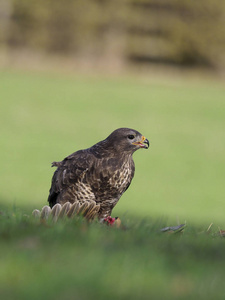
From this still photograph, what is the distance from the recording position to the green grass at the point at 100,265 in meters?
3.20

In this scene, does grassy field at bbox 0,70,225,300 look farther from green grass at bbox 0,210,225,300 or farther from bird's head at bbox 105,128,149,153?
bird's head at bbox 105,128,149,153

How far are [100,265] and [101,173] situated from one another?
7.51 feet

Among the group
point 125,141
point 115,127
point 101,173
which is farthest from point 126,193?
point 101,173

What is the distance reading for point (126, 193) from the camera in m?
16.5

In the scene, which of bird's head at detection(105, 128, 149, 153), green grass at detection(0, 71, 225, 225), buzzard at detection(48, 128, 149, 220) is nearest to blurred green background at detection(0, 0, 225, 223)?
green grass at detection(0, 71, 225, 225)

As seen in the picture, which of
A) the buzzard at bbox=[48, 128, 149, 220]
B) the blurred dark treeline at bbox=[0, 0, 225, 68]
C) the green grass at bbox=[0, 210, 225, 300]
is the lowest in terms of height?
the green grass at bbox=[0, 210, 225, 300]

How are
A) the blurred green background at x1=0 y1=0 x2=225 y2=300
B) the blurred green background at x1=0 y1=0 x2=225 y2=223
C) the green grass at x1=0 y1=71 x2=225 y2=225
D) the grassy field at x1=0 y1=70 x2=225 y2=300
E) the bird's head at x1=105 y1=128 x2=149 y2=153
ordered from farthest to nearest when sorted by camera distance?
the blurred green background at x1=0 y1=0 x2=225 y2=223
the green grass at x1=0 y1=71 x2=225 y2=225
the bird's head at x1=105 y1=128 x2=149 y2=153
the blurred green background at x1=0 y1=0 x2=225 y2=300
the grassy field at x1=0 y1=70 x2=225 y2=300

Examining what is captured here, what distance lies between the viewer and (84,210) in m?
5.45

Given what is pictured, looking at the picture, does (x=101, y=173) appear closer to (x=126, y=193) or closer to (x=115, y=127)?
(x=126, y=193)

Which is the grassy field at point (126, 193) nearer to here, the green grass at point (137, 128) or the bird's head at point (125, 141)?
the green grass at point (137, 128)

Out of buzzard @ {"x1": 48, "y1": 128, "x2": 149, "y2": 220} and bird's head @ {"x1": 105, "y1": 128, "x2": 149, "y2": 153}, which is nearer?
buzzard @ {"x1": 48, "y1": 128, "x2": 149, "y2": 220}

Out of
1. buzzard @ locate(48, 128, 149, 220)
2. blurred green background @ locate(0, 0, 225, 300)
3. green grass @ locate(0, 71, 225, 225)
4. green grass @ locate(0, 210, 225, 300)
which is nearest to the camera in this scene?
green grass @ locate(0, 210, 225, 300)

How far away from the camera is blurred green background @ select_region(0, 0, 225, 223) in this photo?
17141 millimetres

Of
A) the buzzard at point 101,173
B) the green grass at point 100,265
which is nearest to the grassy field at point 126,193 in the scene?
the green grass at point 100,265
